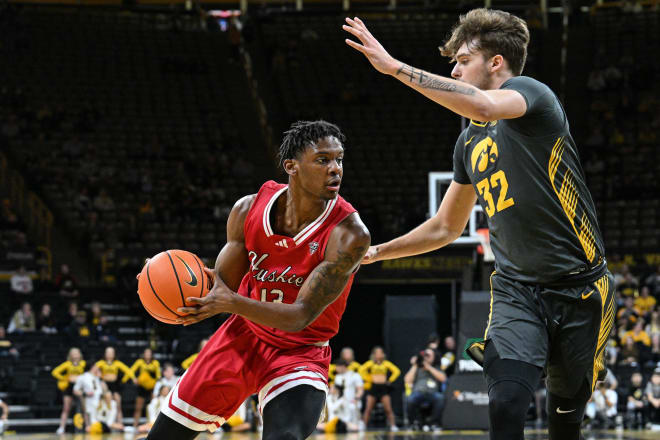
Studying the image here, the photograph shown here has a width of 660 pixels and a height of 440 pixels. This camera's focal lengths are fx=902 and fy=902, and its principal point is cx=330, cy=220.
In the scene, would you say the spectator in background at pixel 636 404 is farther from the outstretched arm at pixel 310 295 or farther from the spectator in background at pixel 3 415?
the outstretched arm at pixel 310 295

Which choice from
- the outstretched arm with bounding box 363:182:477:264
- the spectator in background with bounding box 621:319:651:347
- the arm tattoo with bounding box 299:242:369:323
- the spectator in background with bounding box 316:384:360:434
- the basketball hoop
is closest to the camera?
the arm tattoo with bounding box 299:242:369:323

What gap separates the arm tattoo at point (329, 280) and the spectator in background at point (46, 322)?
569 inches

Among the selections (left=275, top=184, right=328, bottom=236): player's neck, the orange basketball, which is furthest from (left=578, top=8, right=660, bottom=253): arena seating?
the orange basketball

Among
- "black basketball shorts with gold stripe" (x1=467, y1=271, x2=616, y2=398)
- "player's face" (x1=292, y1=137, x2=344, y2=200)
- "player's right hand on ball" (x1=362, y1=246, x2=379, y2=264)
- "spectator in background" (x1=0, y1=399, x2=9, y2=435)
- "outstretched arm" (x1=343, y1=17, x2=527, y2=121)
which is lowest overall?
"spectator in background" (x1=0, y1=399, x2=9, y2=435)

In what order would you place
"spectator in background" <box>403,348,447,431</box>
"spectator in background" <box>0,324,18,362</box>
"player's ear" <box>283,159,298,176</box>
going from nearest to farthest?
1. "player's ear" <box>283,159,298,176</box>
2. "spectator in background" <box>403,348,447,431</box>
3. "spectator in background" <box>0,324,18,362</box>

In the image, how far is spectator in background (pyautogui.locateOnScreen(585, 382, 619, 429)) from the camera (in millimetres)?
15234

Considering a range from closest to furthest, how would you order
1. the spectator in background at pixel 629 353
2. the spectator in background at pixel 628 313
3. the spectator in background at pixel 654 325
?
the spectator in background at pixel 629 353, the spectator in background at pixel 654 325, the spectator in background at pixel 628 313

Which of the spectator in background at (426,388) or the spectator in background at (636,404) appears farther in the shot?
the spectator in background at (636,404)

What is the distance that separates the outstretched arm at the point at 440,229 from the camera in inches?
184

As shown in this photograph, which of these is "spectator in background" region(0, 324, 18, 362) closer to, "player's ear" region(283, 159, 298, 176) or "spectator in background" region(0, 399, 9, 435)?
"spectator in background" region(0, 399, 9, 435)

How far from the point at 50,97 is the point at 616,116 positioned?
15290 mm

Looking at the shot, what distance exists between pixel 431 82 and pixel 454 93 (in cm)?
11

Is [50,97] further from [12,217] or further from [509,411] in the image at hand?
[509,411]

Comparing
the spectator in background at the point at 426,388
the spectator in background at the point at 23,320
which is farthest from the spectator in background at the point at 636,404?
the spectator in background at the point at 23,320
